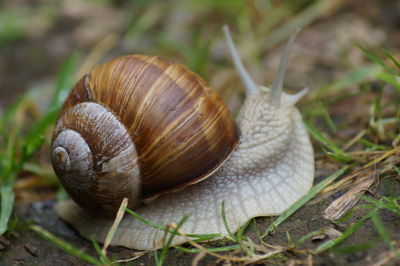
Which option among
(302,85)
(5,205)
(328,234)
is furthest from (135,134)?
(302,85)

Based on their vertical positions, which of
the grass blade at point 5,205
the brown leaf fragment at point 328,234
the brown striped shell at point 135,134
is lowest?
the brown leaf fragment at point 328,234

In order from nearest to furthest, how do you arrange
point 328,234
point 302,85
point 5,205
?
1. point 328,234
2. point 5,205
3. point 302,85

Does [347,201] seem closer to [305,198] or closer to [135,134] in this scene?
[305,198]

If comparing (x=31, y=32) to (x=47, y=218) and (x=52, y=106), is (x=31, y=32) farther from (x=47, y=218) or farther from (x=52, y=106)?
(x=47, y=218)

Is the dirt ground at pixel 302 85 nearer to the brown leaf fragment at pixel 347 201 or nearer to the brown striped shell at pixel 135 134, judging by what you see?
the brown leaf fragment at pixel 347 201

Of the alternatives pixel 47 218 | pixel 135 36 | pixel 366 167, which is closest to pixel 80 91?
pixel 47 218

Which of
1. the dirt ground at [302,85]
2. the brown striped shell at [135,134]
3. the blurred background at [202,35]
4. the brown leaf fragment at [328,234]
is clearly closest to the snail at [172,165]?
the brown striped shell at [135,134]
